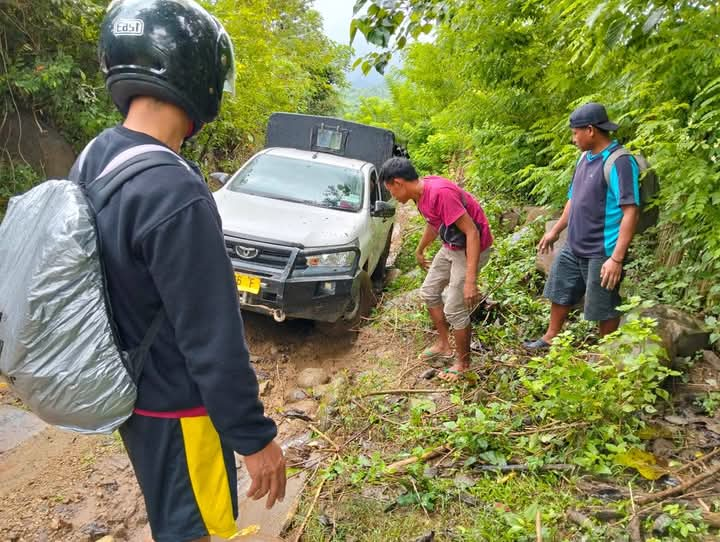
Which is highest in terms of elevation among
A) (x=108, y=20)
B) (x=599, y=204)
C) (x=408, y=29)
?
(x=408, y=29)

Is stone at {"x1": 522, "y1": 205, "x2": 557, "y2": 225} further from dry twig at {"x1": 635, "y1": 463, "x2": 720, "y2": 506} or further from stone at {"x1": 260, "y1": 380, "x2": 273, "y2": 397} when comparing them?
dry twig at {"x1": 635, "y1": 463, "x2": 720, "y2": 506}

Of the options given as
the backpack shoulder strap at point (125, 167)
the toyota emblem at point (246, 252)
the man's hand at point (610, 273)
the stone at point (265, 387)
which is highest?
the backpack shoulder strap at point (125, 167)

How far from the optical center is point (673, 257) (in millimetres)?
3916

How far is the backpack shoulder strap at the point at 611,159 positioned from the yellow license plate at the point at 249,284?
2.77 m

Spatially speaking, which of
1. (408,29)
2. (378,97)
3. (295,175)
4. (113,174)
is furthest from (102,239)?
(378,97)

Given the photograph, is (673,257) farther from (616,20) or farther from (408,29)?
(408,29)

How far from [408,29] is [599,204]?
215 centimetres

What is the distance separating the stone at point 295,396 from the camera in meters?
4.13

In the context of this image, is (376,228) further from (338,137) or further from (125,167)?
(125,167)

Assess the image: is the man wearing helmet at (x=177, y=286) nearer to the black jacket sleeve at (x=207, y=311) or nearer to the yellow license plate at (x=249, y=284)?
the black jacket sleeve at (x=207, y=311)

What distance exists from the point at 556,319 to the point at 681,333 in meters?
0.95

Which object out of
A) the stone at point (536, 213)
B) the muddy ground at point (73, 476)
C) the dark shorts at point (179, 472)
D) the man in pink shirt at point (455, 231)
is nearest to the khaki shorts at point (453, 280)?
the man in pink shirt at point (455, 231)

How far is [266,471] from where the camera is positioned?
143 cm

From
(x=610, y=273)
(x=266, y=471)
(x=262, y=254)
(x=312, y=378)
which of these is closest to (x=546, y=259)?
(x=610, y=273)
